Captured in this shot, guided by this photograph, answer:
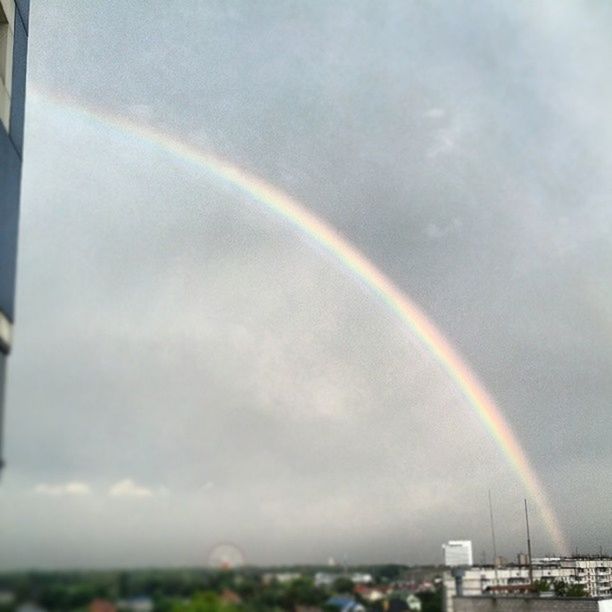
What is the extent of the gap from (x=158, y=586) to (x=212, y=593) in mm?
1152

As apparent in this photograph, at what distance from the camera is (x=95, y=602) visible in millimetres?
10602

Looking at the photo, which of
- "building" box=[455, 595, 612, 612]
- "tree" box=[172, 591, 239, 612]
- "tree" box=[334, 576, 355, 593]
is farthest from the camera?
"building" box=[455, 595, 612, 612]

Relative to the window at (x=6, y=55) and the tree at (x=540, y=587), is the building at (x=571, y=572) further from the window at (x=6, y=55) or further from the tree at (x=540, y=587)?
the window at (x=6, y=55)

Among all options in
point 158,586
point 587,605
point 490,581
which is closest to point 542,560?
point 490,581

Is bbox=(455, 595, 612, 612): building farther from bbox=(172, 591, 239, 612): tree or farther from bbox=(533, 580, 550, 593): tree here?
bbox=(533, 580, 550, 593): tree

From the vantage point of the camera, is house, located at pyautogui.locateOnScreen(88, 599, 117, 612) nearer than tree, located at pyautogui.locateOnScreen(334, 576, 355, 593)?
Yes

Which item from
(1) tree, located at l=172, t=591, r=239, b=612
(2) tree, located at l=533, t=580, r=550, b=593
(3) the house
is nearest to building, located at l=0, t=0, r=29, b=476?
(3) the house

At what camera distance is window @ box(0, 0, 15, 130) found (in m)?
12.8

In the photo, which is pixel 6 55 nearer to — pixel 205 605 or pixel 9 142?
pixel 9 142

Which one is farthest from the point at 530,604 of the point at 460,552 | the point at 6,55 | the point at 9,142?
the point at 460,552

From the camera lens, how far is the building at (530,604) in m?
24.0

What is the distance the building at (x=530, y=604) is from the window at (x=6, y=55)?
63.7 feet

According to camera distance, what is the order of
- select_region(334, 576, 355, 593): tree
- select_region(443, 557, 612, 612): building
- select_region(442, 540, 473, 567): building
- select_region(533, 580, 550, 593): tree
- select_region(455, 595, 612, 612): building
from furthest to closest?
select_region(443, 557, 612, 612): building → select_region(442, 540, 473, 567): building → select_region(533, 580, 550, 593): tree → select_region(455, 595, 612, 612): building → select_region(334, 576, 355, 593): tree

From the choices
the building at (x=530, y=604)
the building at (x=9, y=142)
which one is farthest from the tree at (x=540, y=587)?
the building at (x=9, y=142)
